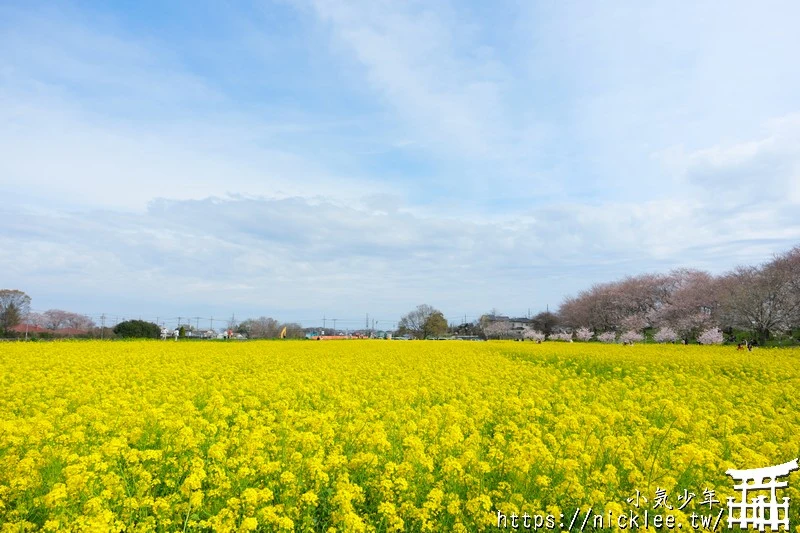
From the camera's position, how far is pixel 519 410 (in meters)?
8.41

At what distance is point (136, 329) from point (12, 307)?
1750 cm

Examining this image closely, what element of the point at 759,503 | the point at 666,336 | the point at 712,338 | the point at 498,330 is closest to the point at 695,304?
the point at 666,336

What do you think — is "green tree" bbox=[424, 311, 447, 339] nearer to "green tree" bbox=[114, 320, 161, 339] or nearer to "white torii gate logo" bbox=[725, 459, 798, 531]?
"green tree" bbox=[114, 320, 161, 339]

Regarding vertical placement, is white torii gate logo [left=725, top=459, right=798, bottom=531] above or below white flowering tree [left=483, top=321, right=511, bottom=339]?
above

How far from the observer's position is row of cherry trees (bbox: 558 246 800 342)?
4069 centimetres

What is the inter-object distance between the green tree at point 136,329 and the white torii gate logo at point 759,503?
4768cm

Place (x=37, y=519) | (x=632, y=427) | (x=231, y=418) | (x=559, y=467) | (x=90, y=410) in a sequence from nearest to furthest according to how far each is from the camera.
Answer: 1. (x=37, y=519)
2. (x=559, y=467)
3. (x=90, y=410)
4. (x=632, y=427)
5. (x=231, y=418)

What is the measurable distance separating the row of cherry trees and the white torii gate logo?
41867 millimetres

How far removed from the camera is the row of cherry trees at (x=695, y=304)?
40.7 metres

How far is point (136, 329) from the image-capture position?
4528cm

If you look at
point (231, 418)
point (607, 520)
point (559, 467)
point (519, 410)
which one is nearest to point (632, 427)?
point (519, 410)

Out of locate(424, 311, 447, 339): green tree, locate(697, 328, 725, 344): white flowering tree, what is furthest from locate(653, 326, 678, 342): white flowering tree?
locate(424, 311, 447, 339): green tree

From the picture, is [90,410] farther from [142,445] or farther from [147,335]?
[147,335]

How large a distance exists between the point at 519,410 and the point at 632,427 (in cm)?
184
